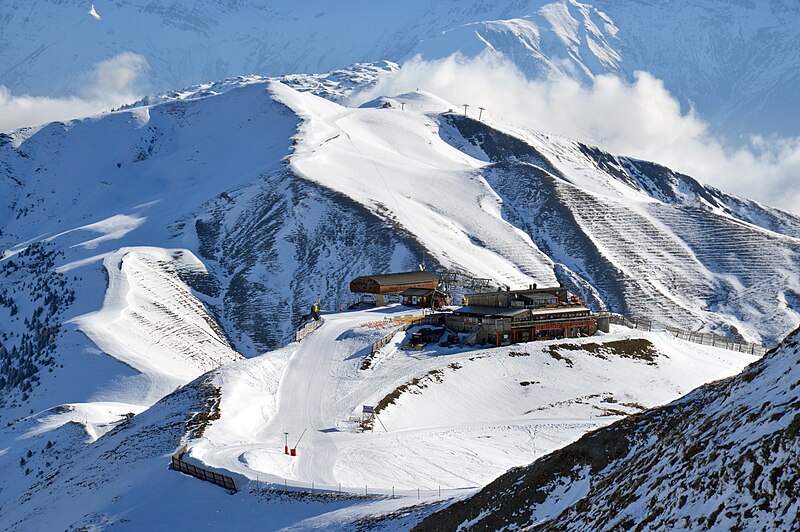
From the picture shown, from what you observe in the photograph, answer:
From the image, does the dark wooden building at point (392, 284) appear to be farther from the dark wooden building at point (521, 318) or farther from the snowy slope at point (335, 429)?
the dark wooden building at point (521, 318)

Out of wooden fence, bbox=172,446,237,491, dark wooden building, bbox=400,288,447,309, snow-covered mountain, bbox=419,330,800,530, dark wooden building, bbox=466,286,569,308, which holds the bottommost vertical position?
wooden fence, bbox=172,446,237,491

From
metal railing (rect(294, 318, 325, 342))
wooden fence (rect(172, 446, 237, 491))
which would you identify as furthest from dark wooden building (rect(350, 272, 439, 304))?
wooden fence (rect(172, 446, 237, 491))

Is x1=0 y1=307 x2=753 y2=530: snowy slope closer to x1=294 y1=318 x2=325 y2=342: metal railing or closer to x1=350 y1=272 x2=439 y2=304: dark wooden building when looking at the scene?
x1=294 y1=318 x2=325 y2=342: metal railing

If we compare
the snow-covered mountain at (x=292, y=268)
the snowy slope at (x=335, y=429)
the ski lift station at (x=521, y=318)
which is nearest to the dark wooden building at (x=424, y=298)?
the ski lift station at (x=521, y=318)

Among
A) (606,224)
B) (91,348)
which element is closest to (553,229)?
(606,224)

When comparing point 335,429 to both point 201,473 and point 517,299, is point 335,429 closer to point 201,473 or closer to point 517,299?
point 201,473
